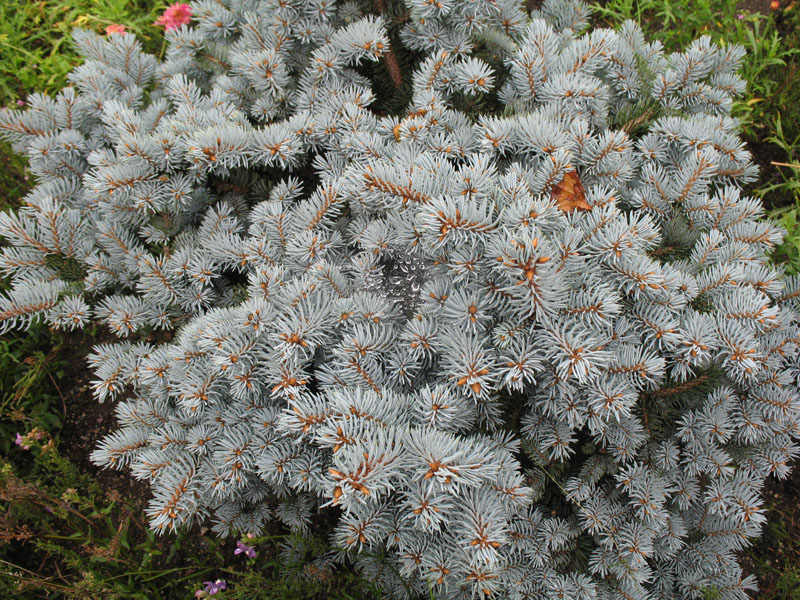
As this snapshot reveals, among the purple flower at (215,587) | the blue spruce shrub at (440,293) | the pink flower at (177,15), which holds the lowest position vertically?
the purple flower at (215,587)

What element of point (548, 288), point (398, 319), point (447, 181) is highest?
point (447, 181)

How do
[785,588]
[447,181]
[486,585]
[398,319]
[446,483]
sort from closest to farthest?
[446,483] < [486,585] < [447,181] < [398,319] < [785,588]

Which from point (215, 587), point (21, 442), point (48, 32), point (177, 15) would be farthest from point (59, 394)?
point (48, 32)

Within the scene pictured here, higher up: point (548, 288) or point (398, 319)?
point (548, 288)

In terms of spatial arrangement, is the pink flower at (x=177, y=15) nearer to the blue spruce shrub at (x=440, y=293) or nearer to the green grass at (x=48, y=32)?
the green grass at (x=48, y=32)

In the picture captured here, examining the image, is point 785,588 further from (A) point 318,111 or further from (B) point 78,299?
(B) point 78,299

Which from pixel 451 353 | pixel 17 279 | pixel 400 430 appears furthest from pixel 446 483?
pixel 17 279

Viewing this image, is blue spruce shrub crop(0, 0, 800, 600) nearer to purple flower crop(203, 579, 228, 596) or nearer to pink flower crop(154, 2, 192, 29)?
purple flower crop(203, 579, 228, 596)

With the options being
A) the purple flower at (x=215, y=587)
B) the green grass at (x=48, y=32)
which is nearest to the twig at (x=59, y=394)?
the purple flower at (x=215, y=587)
